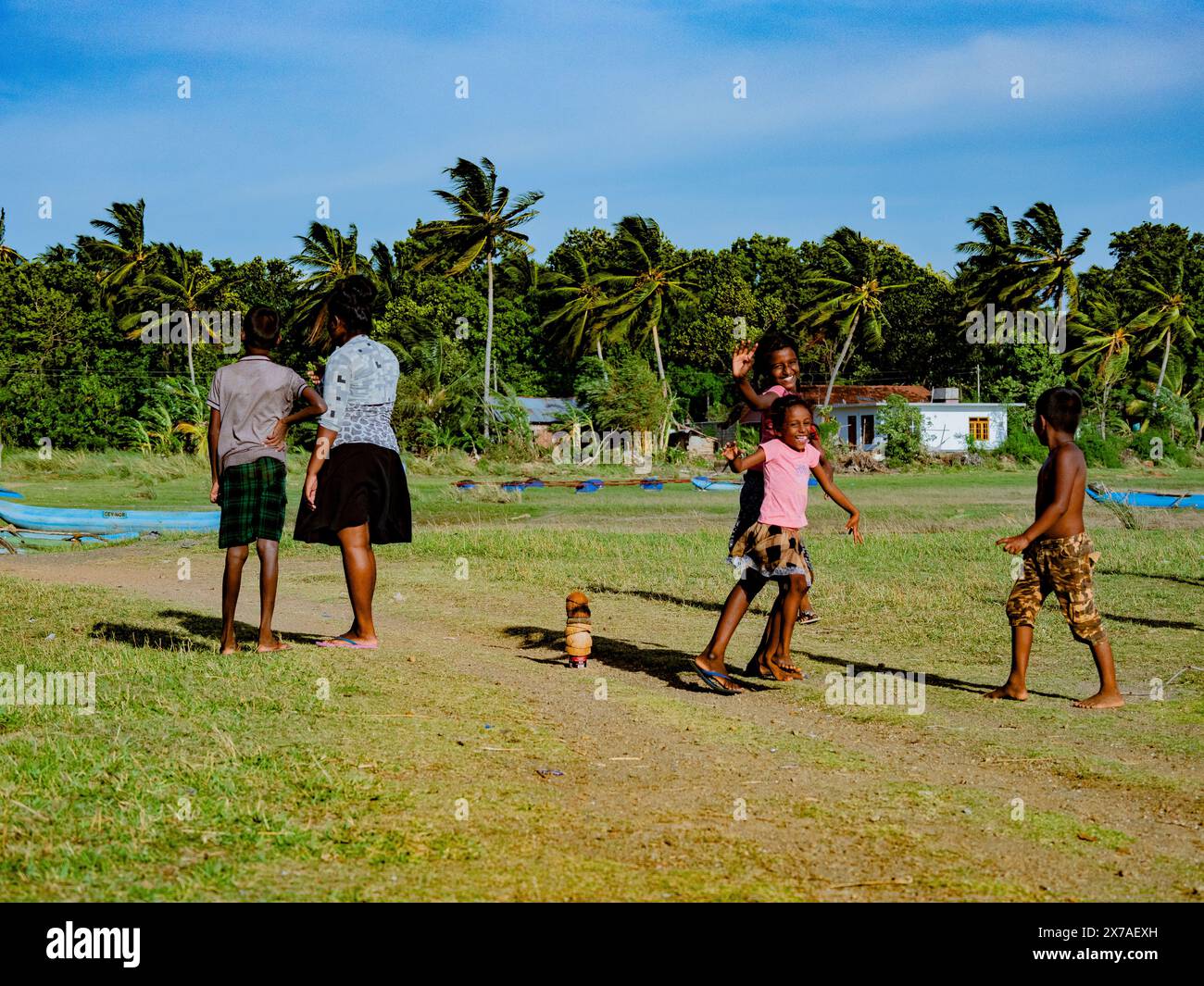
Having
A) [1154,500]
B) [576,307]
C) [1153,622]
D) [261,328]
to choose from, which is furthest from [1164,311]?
[261,328]

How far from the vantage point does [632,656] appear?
30.3 feet

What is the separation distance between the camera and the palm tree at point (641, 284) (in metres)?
59.7

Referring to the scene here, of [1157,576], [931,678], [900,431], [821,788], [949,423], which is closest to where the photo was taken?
[821,788]

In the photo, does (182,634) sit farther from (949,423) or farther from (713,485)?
(949,423)

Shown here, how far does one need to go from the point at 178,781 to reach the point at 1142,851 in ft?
12.0

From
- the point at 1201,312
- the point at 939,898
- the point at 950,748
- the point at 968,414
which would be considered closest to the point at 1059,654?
the point at 950,748

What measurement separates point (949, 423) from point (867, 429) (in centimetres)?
378

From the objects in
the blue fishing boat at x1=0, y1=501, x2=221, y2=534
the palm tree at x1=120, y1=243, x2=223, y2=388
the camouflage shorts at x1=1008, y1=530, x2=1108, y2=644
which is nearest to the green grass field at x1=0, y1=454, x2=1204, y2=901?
the camouflage shorts at x1=1008, y1=530, x2=1108, y2=644

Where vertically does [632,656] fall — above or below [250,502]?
below

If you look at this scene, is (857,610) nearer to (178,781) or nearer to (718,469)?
(178,781)

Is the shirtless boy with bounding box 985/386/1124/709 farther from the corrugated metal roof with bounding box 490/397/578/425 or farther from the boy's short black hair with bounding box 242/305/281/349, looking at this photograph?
the corrugated metal roof with bounding box 490/397/578/425

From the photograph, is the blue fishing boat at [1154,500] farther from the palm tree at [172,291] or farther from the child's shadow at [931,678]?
the palm tree at [172,291]

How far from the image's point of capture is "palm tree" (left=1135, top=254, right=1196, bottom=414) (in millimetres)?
63031

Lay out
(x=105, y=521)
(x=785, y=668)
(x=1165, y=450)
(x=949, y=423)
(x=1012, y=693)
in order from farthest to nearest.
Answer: (x=949, y=423), (x=1165, y=450), (x=105, y=521), (x=785, y=668), (x=1012, y=693)
